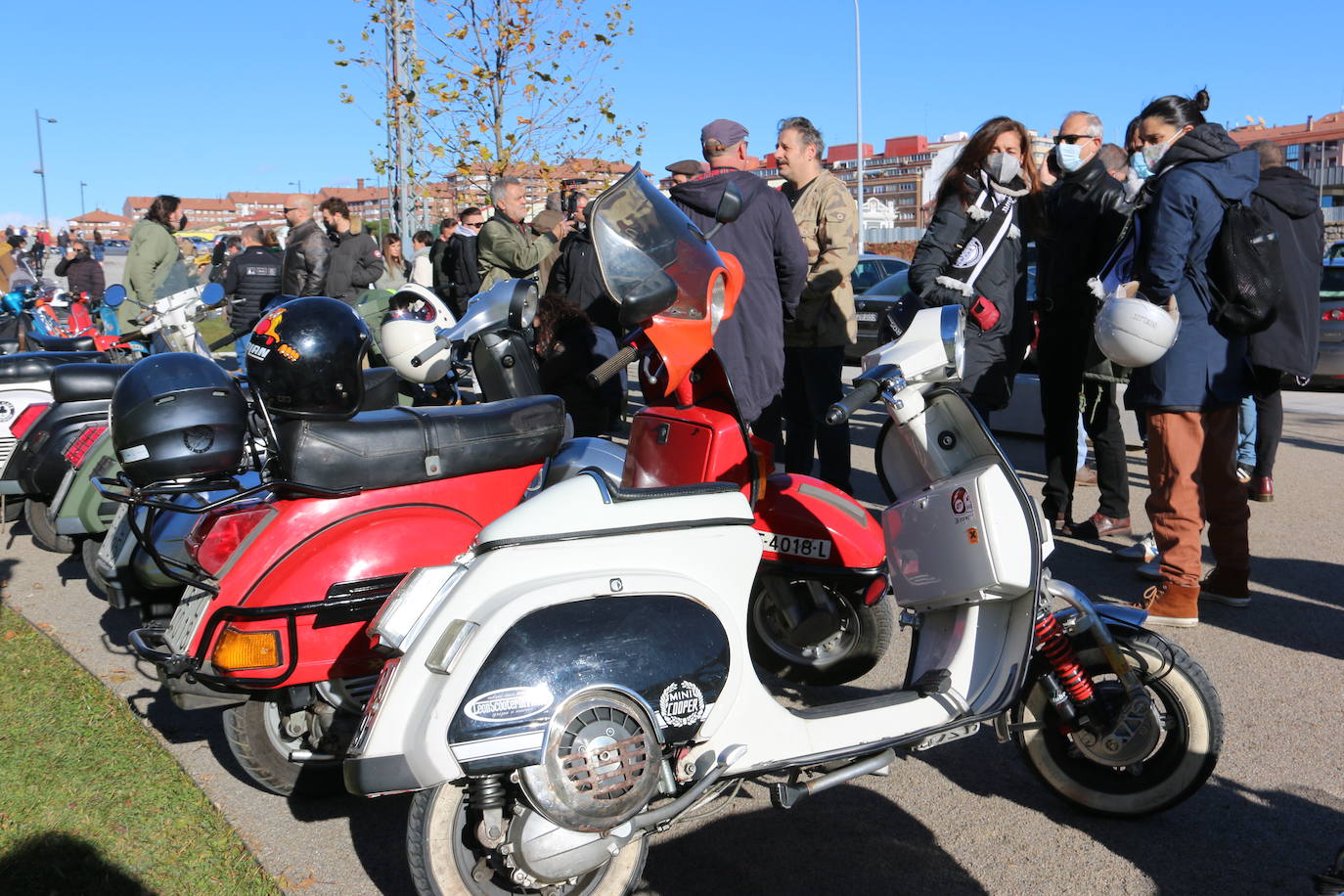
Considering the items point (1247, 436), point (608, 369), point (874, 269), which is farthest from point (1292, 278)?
point (874, 269)

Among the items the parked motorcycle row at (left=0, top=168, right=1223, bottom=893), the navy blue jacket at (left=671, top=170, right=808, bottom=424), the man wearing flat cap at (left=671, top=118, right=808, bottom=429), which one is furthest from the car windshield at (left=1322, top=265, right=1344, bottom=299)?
the parked motorcycle row at (left=0, top=168, right=1223, bottom=893)

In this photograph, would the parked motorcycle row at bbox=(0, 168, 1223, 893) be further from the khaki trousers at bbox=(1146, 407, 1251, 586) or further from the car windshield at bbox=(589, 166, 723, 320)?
the khaki trousers at bbox=(1146, 407, 1251, 586)

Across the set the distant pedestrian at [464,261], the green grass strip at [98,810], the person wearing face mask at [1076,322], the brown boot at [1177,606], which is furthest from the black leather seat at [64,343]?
the brown boot at [1177,606]

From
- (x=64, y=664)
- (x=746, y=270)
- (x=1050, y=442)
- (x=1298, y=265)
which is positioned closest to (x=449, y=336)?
(x=746, y=270)

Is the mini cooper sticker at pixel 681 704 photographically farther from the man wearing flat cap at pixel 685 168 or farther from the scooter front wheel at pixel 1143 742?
the man wearing flat cap at pixel 685 168

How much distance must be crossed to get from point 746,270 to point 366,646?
100 inches

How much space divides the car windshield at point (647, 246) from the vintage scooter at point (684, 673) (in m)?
0.01

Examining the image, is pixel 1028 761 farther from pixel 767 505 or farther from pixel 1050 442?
pixel 1050 442

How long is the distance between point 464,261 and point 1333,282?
9192mm

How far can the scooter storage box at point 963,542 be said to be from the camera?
2.82m

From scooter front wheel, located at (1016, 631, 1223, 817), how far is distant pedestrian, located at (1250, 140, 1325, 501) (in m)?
2.04

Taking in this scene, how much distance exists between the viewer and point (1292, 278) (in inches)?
177

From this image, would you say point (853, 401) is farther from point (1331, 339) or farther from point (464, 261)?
point (1331, 339)

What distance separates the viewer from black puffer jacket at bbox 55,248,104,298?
17281mm
